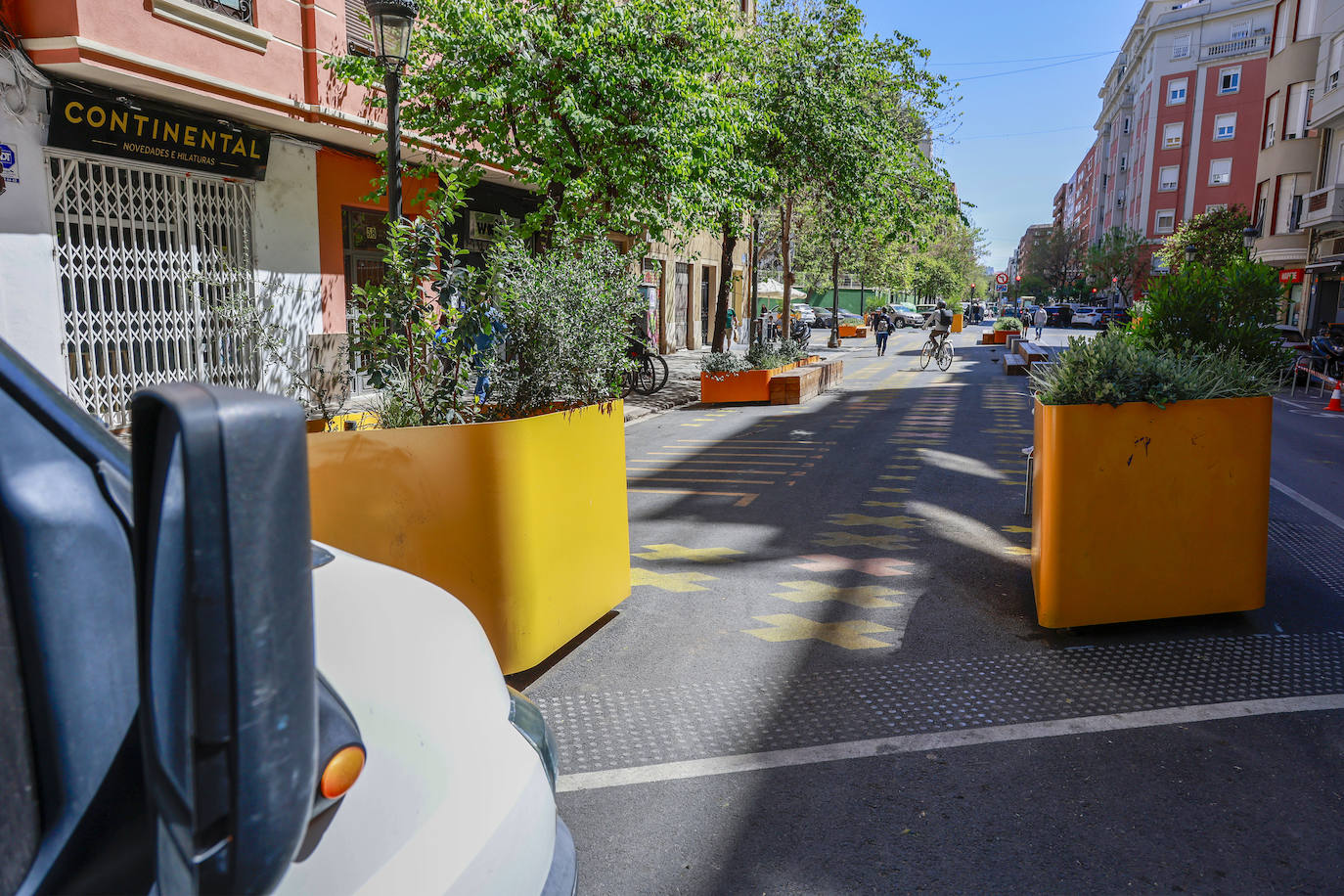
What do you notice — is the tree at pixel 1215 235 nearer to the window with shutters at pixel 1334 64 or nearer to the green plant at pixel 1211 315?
the window with shutters at pixel 1334 64

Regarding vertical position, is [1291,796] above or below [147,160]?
below

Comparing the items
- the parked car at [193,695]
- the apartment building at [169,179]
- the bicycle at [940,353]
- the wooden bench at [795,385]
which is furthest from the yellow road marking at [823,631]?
the bicycle at [940,353]

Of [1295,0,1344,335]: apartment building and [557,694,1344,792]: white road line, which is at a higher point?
[1295,0,1344,335]: apartment building

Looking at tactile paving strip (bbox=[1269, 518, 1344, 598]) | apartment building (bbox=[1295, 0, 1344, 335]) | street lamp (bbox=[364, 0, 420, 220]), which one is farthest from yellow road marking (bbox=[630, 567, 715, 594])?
apartment building (bbox=[1295, 0, 1344, 335])

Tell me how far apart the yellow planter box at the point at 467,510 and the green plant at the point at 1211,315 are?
5022 millimetres

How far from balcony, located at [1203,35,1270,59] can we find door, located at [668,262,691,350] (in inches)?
1880

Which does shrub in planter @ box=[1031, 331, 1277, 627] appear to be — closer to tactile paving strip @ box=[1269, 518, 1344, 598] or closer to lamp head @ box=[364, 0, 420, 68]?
tactile paving strip @ box=[1269, 518, 1344, 598]

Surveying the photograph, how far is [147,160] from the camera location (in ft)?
34.9

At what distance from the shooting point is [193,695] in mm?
831

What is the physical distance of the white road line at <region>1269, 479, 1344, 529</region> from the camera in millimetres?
7566

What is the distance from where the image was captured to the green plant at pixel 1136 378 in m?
4.68

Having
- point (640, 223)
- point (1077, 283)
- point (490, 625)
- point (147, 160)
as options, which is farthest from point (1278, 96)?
point (1077, 283)

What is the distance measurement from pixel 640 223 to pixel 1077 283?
3195 inches

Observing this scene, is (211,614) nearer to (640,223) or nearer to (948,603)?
(948,603)
